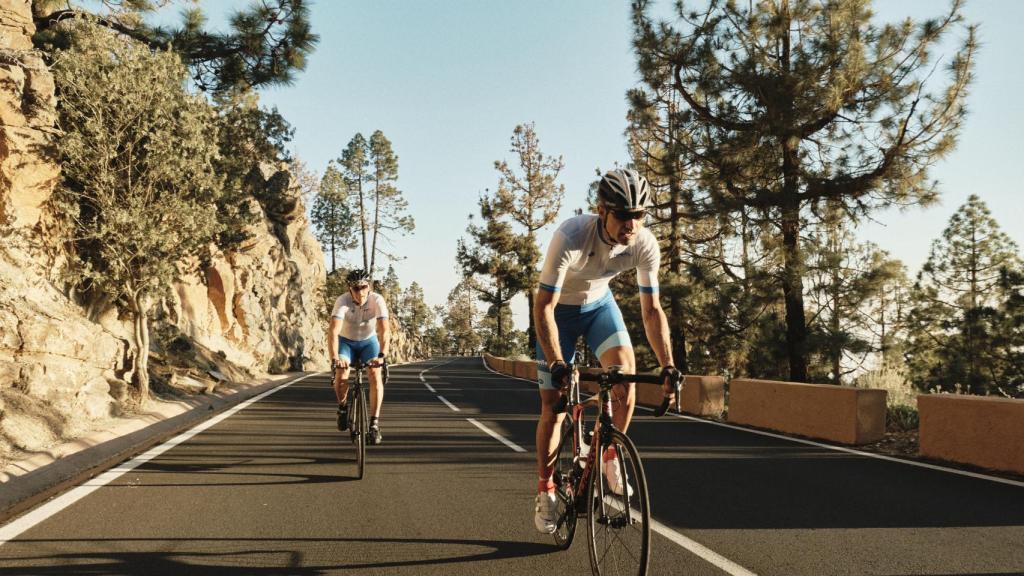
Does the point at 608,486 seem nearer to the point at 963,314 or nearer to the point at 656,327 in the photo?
the point at 656,327

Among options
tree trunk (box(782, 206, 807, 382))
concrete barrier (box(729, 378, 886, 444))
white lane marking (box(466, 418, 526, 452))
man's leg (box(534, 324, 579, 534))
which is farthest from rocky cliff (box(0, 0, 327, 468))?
tree trunk (box(782, 206, 807, 382))

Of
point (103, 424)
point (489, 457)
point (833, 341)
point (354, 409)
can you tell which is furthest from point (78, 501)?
point (833, 341)

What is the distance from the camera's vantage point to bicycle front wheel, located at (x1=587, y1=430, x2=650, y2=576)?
3.27m

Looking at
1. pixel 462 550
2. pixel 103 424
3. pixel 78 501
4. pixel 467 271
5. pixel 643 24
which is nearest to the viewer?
pixel 462 550

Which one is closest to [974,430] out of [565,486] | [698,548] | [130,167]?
[698,548]

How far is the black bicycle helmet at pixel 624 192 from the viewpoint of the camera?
3.52 meters

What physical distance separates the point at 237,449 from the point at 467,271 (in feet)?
138

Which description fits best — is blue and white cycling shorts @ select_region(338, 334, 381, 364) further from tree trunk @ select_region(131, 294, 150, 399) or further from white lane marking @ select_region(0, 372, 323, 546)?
tree trunk @ select_region(131, 294, 150, 399)

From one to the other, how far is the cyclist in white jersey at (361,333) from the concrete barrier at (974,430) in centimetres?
609

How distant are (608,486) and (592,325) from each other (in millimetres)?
1080

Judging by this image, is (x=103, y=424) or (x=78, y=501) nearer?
(x=78, y=501)

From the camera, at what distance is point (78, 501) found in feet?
17.8

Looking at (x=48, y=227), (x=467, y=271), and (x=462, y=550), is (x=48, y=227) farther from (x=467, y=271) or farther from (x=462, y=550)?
(x=467, y=271)

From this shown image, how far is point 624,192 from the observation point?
352cm
